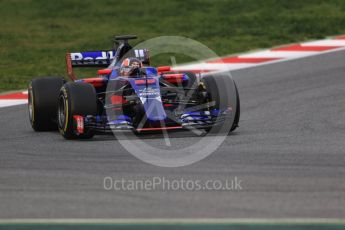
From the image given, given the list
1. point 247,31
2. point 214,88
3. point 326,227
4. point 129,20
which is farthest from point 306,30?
point 326,227

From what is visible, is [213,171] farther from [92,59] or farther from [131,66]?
[92,59]

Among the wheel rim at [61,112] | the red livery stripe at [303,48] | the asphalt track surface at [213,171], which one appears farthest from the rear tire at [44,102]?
the red livery stripe at [303,48]

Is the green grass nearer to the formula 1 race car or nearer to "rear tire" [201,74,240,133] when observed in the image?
the formula 1 race car

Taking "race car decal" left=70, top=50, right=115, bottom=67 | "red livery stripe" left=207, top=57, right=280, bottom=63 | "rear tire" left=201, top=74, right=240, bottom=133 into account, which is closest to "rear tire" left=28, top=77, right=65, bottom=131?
"race car decal" left=70, top=50, right=115, bottom=67

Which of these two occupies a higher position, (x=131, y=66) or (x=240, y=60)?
(x=131, y=66)

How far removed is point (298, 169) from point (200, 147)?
1670 mm

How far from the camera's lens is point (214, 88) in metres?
11.8

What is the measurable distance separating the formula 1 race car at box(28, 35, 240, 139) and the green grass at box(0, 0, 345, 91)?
16.2 feet

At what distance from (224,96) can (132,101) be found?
3.41ft

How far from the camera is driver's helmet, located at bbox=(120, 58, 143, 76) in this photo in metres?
12.1

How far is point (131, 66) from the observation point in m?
12.1

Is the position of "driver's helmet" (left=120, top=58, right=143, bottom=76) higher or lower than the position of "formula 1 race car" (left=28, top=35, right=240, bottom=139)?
higher

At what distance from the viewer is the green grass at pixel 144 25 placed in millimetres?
19578

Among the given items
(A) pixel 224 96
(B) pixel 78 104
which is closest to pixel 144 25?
(A) pixel 224 96
